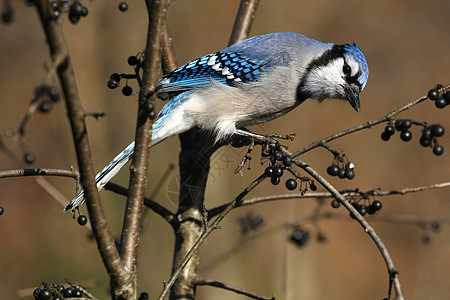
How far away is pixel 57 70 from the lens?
4.51 ft

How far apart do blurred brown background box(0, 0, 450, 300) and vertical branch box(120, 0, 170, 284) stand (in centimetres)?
453

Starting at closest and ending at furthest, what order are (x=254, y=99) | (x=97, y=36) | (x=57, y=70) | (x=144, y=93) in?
(x=57, y=70)
(x=144, y=93)
(x=254, y=99)
(x=97, y=36)

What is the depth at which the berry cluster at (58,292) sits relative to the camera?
1832mm

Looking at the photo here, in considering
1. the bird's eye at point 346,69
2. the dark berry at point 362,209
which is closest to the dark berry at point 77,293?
the dark berry at point 362,209

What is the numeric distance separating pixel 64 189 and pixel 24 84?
1994 millimetres

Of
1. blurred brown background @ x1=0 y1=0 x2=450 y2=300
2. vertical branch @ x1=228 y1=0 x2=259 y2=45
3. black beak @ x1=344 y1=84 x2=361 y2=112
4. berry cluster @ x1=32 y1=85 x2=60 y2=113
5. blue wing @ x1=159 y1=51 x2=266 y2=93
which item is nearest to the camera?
berry cluster @ x1=32 y1=85 x2=60 y2=113

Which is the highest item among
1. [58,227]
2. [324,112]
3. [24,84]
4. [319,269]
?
[324,112]

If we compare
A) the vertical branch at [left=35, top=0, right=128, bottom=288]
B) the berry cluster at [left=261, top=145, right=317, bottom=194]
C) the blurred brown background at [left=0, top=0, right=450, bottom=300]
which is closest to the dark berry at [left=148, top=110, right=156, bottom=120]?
the vertical branch at [left=35, top=0, right=128, bottom=288]

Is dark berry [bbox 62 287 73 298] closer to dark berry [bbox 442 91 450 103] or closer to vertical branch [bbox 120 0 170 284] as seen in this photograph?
vertical branch [bbox 120 0 170 284]

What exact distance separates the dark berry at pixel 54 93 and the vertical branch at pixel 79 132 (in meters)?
0.03

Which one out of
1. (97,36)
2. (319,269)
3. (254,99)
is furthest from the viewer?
(319,269)

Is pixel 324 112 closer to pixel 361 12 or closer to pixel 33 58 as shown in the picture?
pixel 361 12

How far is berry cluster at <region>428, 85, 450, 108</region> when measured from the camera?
6.56 ft

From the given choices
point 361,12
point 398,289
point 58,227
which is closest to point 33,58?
point 58,227
